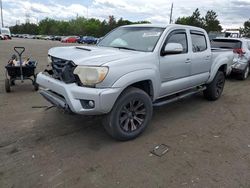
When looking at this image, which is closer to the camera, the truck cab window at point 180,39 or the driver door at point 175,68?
the driver door at point 175,68

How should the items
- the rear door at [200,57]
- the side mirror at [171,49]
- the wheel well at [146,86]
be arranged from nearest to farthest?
the wheel well at [146,86] < the side mirror at [171,49] < the rear door at [200,57]

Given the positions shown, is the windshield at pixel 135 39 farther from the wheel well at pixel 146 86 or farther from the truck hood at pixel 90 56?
the wheel well at pixel 146 86

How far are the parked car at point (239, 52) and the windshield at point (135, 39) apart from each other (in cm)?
612

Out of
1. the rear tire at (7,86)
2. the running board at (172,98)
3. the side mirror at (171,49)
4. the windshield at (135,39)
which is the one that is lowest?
the rear tire at (7,86)

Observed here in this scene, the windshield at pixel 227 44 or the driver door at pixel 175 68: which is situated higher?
the windshield at pixel 227 44

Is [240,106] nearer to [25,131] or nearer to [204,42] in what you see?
[204,42]

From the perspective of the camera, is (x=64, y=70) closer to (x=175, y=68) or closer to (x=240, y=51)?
(x=175, y=68)

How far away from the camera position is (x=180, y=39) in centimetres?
529

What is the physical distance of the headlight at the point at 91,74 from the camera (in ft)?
12.1

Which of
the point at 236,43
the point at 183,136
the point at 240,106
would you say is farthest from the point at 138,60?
the point at 236,43

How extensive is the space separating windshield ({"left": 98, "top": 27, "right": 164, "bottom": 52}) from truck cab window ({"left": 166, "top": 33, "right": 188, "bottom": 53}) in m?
0.25

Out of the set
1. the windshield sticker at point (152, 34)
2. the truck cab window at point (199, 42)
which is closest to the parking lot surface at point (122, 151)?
the truck cab window at point (199, 42)

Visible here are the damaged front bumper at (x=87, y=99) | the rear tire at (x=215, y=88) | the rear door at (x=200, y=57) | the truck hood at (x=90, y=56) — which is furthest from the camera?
the rear tire at (x=215, y=88)

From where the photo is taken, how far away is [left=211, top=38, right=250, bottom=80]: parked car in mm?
10047
